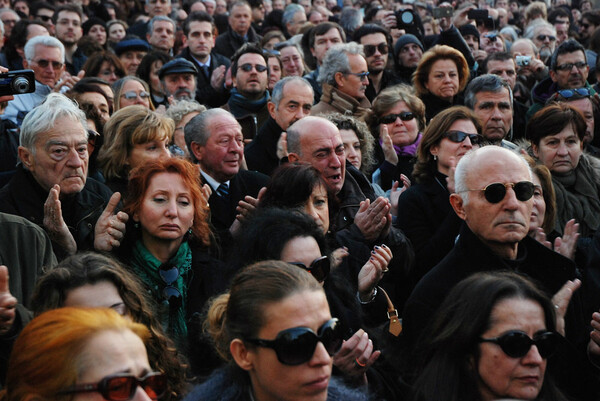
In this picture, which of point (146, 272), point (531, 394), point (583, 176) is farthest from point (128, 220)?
point (583, 176)

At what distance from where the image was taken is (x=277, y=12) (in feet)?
40.9

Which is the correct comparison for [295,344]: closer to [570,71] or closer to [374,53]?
[374,53]

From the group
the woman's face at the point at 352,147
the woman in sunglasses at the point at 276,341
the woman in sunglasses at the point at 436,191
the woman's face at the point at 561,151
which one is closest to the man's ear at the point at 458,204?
the woman in sunglasses at the point at 436,191

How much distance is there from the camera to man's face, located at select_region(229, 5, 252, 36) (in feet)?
35.1

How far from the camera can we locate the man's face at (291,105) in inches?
268

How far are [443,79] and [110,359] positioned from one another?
5642 mm

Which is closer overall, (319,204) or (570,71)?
(319,204)

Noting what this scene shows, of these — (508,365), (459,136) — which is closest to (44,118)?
(459,136)

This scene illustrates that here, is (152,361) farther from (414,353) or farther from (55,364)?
(414,353)

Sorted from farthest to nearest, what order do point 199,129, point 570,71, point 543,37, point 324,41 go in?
1. point 543,37
2. point 324,41
3. point 570,71
4. point 199,129

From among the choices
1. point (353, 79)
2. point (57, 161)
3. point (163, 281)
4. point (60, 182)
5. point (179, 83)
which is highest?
point (353, 79)

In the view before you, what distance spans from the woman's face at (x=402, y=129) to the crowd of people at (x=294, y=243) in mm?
18

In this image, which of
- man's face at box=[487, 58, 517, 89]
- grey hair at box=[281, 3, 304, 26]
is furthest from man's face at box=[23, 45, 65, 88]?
grey hair at box=[281, 3, 304, 26]

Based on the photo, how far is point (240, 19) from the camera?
10.7 meters
